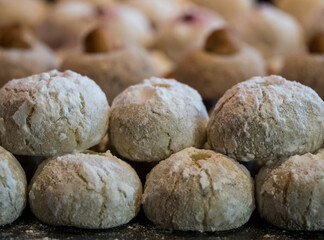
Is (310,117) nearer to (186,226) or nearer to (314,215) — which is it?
(314,215)

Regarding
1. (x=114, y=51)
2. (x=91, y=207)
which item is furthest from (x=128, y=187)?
(x=114, y=51)

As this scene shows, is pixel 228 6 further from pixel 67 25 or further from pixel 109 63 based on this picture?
pixel 109 63

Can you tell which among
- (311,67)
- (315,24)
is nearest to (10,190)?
(311,67)

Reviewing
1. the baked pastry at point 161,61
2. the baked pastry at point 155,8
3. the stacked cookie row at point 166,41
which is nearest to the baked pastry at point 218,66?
the stacked cookie row at point 166,41

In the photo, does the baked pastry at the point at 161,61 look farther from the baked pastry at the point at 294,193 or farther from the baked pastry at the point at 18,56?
the baked pastry at the point at 294,193

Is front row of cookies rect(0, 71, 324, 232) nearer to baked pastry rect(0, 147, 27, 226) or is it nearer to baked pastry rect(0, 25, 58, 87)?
baked pastry rect(0, 147, 27, 226)

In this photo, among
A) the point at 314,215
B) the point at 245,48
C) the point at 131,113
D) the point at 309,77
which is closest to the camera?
the point at 314,215

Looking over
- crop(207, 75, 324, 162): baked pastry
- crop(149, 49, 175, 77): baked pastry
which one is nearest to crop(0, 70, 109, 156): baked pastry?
crop(207, 75, 324, 162): baked pastry
